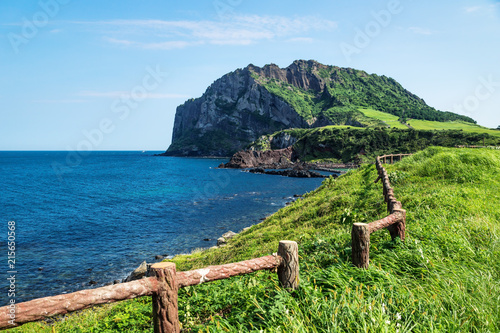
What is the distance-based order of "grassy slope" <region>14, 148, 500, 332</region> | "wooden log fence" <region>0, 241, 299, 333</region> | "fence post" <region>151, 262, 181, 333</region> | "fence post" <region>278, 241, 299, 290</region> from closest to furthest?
"wooden log fence" <region>0, 241, 299, 333</region>, "fence post" <region>151, 262, 181, 333</region>, "grassy slope" <region>14, 148, 500, 332</region>, "fence post" <region>278, 241, 299, 290</region>

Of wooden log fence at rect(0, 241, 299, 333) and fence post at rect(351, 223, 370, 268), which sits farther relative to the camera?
fence post at rect(351, 223, 370, 268)

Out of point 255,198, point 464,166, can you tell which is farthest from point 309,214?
point 255,198

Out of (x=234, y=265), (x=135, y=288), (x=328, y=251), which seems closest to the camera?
(x=135, y=288)

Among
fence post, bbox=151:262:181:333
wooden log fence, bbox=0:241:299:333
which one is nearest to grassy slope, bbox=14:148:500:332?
wooden log fence, bbox=0:241:299:333

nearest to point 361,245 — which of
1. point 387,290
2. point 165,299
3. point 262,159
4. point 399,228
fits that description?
point 387,290

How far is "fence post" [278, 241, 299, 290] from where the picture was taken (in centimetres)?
461

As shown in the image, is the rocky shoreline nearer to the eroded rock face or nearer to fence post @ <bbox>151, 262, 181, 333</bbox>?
the eroded rock face

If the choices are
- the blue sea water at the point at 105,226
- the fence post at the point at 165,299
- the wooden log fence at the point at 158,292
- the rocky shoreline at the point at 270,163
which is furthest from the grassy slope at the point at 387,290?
the rocky shoreline at the point at 270,163

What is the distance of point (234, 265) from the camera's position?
4395mm

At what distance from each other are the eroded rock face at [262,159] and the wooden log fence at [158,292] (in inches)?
4587

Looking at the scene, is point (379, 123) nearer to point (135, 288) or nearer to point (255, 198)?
point (255, 198)

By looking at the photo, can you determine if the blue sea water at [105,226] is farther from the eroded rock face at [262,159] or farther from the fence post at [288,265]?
the eroded rock face at [262,159]

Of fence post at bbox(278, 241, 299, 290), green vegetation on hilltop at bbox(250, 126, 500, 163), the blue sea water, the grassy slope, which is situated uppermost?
green vegetation on hilltop at bbox(250, 126, 500, 163)

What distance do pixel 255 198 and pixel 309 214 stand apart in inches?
1495
